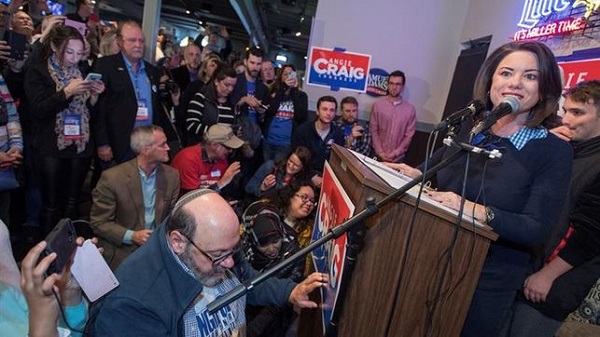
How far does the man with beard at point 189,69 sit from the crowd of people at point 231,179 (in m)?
0.04

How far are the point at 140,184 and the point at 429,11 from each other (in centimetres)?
427

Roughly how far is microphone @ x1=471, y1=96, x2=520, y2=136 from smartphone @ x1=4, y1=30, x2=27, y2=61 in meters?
3.25

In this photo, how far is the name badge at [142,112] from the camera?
3125 mm

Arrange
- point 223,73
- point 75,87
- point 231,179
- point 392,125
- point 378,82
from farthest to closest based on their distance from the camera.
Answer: point 378,82 → point 392,125 → point 223,73 → point 231,179 → point 75,87

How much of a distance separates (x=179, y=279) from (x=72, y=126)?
82.0 inches

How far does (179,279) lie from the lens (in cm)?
129

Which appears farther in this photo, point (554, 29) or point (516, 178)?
point (554, 29)

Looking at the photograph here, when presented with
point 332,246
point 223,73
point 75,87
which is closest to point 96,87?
point 75,87

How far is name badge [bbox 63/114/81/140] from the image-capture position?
2.80 m

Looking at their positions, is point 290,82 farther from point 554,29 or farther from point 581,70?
point 581,70

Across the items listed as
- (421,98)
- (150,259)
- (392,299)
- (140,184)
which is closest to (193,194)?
(150,259)

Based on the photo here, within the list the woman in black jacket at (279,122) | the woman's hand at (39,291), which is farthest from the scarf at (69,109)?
the woman's hand at (39,291)

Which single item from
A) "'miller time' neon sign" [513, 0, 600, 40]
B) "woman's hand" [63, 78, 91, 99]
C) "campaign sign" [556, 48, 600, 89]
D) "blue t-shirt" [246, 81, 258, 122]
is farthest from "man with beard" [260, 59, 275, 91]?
"campaign sign" [556, 48, 600, 89]

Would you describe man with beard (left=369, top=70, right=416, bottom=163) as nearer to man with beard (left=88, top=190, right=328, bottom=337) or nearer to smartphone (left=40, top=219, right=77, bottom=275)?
man with beard (left=88, top=190, right=328, bottom=337)
